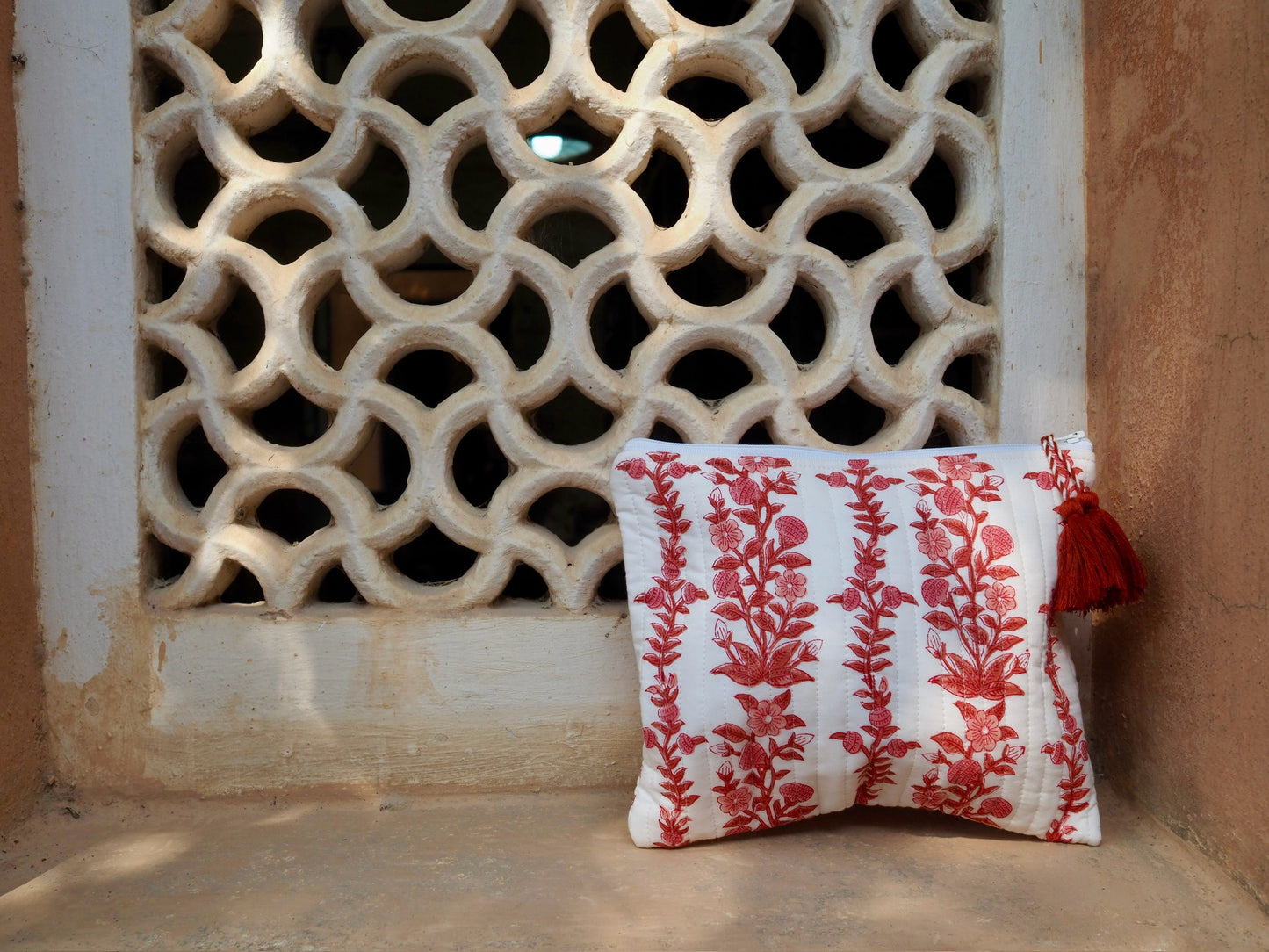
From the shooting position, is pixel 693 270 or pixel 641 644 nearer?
pixel 641 644

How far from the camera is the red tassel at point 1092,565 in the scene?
4.03 feet

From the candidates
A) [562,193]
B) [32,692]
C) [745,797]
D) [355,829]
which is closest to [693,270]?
[562,193]

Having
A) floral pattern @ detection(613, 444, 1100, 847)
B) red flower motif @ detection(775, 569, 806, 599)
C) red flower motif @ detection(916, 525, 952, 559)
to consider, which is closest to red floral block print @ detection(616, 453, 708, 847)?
floral pattern @ detection(613, 444, 1100, 847)

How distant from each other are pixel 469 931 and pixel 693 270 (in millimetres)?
1547

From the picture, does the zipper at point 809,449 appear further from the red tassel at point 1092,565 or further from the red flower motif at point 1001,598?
the red flower motif at point 1001,598

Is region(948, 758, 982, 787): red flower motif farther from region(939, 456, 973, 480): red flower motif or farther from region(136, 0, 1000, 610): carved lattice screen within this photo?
region(136, 0, 1000, 610): carved lattice screen

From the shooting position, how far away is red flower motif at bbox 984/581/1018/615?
4.18 feet

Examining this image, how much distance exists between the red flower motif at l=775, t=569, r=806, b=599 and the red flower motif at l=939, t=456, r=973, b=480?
0.29 m

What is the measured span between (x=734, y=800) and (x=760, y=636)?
0.25 m

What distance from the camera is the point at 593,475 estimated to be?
4.92 feet

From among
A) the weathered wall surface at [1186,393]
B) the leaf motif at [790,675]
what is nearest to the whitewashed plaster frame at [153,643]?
the leaf motif at [790,675]

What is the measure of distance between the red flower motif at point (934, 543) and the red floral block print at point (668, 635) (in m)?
0.34

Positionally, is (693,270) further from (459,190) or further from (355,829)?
(355,829)

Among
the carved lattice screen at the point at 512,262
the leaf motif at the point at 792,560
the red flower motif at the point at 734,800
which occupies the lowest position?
the red flower motif at the point at 734,800
